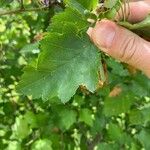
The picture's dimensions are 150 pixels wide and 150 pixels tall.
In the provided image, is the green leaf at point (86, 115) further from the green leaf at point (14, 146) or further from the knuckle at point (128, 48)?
the knuckle at point (128, 48)

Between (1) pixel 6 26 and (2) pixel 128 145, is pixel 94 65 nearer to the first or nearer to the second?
(2) pixel 128 145

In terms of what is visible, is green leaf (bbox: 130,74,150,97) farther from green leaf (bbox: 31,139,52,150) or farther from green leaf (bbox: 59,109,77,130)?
green leaf (bbox: 31,139,52,150)

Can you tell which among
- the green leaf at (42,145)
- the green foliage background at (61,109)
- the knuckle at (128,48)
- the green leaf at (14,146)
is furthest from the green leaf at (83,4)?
the green leaf at (14,146)

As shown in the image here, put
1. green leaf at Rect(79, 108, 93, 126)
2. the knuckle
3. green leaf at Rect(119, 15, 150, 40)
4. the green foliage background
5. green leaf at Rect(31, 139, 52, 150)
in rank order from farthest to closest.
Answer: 1. green leaf at Rect(79, 108, 93, 126)
2. the green foliage background
3. green leaf at Rect(31, 139, 52, 150)
4. the knuckle
5. green leaf at Rect(119, 15, 150, 40)

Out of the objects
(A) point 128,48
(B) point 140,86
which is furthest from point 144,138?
(A) point 128,48

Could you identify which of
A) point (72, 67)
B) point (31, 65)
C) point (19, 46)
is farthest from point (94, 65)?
point (19, 46)

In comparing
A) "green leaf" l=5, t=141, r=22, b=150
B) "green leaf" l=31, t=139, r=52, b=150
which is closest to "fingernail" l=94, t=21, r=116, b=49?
"green leaf" l=31, t=139, r=52, b=150

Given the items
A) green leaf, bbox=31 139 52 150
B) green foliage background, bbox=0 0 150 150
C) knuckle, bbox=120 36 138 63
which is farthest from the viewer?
green foliage background, bbox=0 0 150 150

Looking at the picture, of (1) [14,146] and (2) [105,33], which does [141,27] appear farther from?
(1) [14,146]

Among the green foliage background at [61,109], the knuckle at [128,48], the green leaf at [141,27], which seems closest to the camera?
the green leaf at [141,27]
